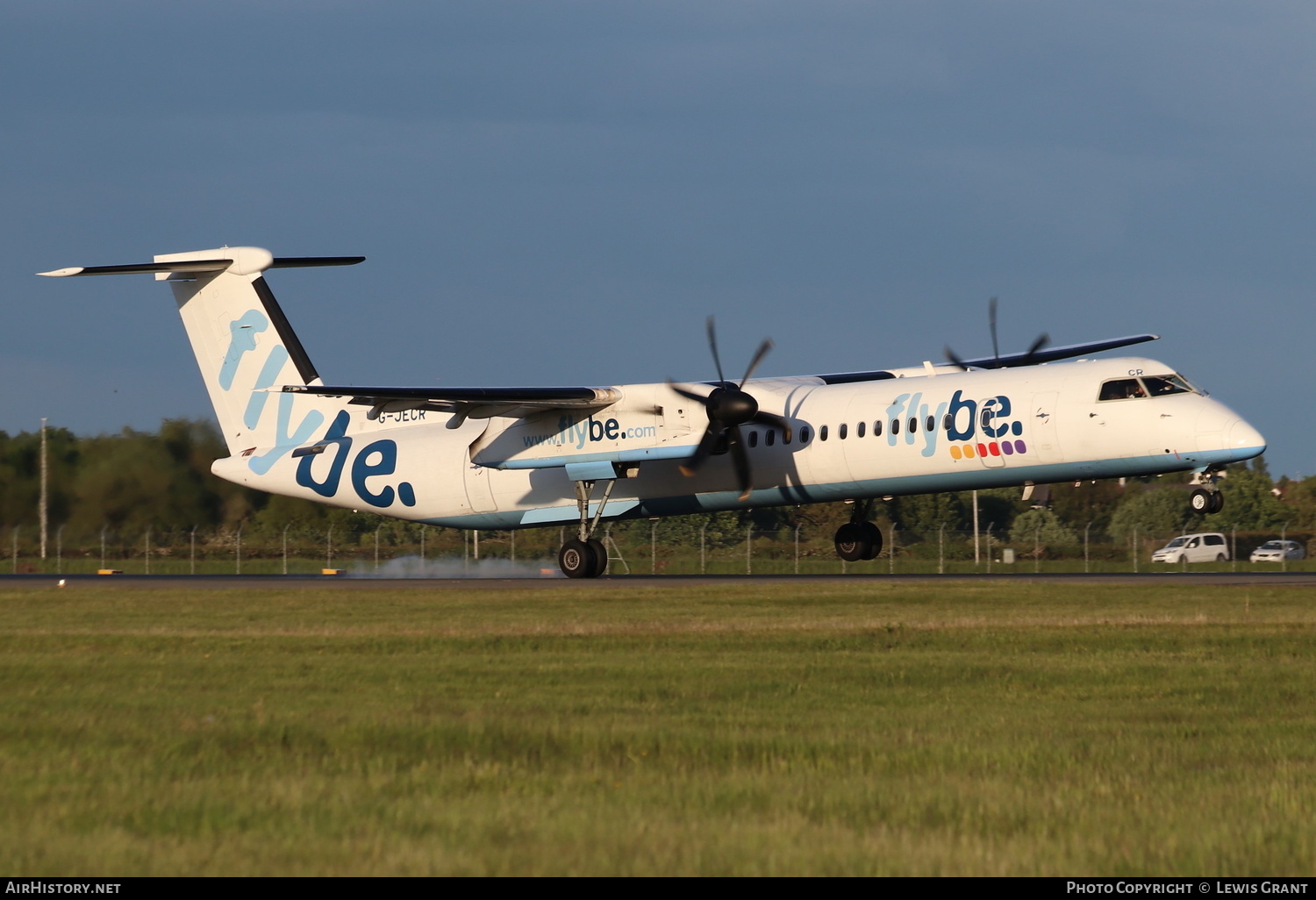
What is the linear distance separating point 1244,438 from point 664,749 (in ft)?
69.3

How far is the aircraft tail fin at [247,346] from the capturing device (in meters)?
39.2

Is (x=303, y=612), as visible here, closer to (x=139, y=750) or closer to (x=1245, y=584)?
(x=139, y=750)

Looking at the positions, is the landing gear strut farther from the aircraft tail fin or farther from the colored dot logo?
the aircraft tail fin

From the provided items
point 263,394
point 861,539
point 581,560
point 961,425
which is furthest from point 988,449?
point 263,394

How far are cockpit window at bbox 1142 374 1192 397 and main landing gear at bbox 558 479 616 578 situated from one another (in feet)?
40.7

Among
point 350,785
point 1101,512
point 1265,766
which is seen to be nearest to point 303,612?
point 350,785

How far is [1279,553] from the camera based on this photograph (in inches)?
2156

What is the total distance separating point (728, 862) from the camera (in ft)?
22.1

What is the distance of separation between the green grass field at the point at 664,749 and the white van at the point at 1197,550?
124 ft

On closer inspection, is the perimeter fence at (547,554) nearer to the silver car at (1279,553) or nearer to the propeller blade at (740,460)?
the silver car at (1279,553)

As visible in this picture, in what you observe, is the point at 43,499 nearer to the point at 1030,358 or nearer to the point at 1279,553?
the point at 1030,358

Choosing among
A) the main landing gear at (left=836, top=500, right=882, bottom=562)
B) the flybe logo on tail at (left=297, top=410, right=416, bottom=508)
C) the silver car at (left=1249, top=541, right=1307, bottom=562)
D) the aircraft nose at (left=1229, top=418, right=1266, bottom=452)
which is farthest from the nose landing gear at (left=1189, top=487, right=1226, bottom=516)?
the silver car at (left=1249, top=541, right=1307, bottom=562)

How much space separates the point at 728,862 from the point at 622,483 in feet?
93.7

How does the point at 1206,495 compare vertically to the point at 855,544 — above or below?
above
